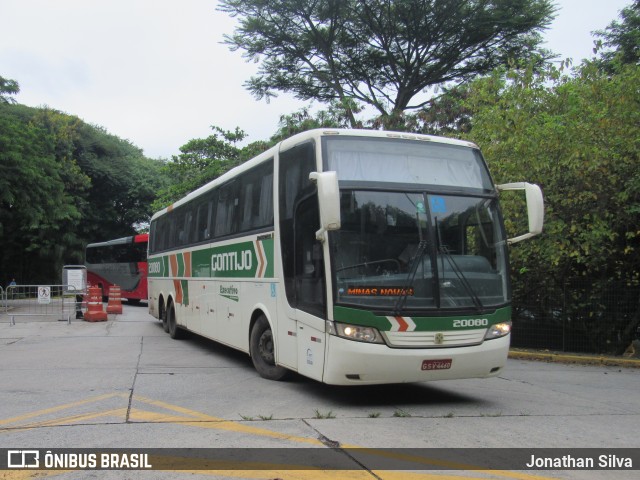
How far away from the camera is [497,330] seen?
7.39 metres

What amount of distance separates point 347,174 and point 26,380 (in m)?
5.68

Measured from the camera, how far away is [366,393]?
323 inches

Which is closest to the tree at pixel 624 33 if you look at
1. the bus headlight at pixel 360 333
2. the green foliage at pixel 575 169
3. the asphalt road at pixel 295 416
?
the green foliage at pixel 575 169

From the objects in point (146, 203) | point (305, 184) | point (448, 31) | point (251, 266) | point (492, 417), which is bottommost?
point (492, 417)

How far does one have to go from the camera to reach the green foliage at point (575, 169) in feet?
38.4

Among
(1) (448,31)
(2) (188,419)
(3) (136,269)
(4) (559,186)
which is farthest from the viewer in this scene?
(3) (136,269)

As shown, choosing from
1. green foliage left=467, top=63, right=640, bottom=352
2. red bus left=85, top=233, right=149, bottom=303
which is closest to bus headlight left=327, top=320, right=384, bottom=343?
green foliage left=467, top=63, right=640, bottom=352

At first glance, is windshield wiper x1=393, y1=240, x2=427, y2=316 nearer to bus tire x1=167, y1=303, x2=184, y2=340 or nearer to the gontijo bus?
the gontijo bus

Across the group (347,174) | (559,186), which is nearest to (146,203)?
(559,186)

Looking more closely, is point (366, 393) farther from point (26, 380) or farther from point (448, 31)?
point (448, 31)

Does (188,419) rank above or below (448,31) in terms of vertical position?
below

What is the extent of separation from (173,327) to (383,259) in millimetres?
9285

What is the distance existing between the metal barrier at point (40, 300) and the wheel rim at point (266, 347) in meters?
12.6

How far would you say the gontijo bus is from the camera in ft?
22.3
